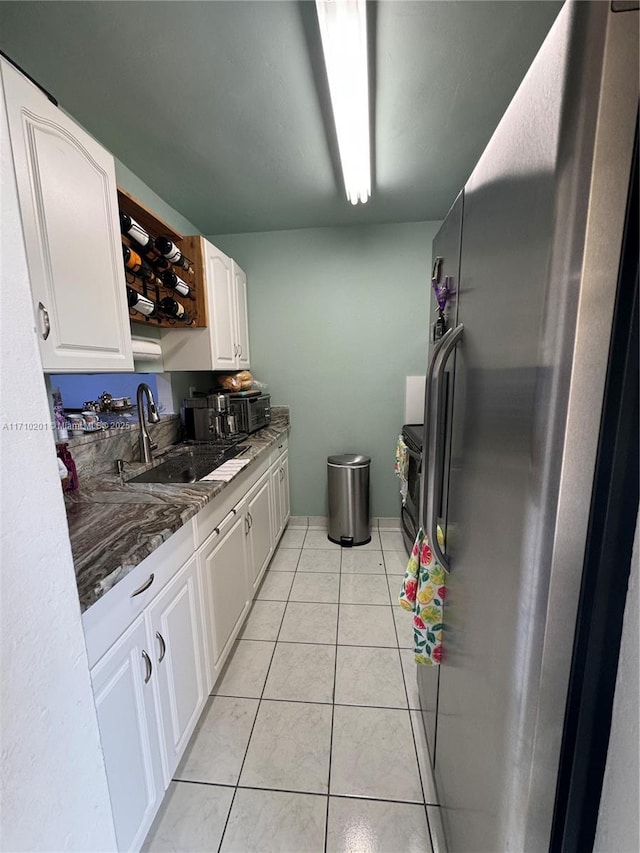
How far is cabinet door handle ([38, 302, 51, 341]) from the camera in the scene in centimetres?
102

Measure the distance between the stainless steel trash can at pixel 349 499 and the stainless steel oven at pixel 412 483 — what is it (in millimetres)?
385

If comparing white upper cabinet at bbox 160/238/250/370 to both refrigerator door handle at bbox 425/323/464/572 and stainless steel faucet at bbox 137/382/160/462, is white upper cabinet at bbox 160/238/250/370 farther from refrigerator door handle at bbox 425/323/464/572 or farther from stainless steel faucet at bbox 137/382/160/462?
refrigerator door handle at bbox 425/323/464/572

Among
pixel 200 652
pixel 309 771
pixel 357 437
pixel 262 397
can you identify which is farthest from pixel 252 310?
pixel 309 771

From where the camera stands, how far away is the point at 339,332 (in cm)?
294

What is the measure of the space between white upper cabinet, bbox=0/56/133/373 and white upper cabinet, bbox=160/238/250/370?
82cm

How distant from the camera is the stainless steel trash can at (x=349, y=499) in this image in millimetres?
2779

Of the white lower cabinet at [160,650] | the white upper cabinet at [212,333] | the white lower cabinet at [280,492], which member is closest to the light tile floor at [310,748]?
the white lower cabinet at [160,650]

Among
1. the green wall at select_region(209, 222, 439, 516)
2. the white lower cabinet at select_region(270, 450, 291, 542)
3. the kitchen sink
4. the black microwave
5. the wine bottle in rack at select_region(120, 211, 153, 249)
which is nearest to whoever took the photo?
the wine bottle in rack at select_region(120, 211, 153, 249)

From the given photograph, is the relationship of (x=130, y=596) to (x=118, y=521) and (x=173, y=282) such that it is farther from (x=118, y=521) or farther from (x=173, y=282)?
(x=173, y=282)

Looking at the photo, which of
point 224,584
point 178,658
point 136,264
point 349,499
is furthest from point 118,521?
point 349,499

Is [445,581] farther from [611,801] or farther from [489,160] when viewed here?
[489,160]

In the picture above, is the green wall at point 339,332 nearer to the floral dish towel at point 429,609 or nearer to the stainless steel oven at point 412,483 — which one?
the stainless steel oven at point 412,483

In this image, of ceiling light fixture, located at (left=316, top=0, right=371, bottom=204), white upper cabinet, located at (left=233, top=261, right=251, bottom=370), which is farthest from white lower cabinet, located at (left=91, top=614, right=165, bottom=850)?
white upper cabinet, located at (left=233, top=261, right=251, bottom=370)

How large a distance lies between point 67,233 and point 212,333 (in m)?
1.13
